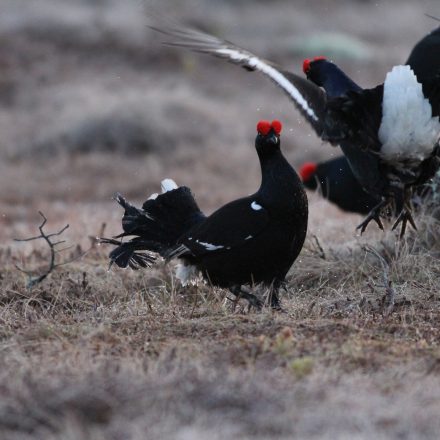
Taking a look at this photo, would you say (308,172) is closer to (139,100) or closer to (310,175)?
(310,175)

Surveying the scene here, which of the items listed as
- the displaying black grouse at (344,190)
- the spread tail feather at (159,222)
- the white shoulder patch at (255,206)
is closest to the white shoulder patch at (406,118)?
the white shoulder patch at (255,206)

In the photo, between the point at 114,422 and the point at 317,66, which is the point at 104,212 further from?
the point at 114,422

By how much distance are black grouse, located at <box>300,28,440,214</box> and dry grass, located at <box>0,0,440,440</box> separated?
6.7 inches

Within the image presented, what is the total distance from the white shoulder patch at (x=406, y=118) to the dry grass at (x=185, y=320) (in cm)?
77

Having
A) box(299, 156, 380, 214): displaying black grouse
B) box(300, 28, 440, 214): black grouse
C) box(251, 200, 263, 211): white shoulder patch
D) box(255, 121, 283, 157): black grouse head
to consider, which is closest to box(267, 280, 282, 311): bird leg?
box(251, 200, 263, 211): white shoulder patch

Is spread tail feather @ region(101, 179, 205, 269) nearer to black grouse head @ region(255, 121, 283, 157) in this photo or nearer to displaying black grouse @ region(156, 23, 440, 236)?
black grouse head @ region(255, 121, 283, 157)

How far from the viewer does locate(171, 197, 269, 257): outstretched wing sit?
5004mm

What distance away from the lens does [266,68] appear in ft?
17.8

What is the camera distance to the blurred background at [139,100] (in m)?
11.2

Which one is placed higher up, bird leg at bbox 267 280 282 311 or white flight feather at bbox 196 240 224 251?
white flight feather at bbox 196 240 224 251

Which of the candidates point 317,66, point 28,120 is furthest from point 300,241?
point 28,120

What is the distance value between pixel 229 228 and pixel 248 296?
14.5 inches

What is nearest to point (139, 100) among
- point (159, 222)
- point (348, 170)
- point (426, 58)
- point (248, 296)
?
point (348, 170)

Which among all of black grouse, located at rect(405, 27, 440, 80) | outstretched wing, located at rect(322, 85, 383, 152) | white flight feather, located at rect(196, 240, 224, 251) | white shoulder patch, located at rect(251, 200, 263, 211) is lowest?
white flight feather, located at rect(196, 240, 224, 251)
